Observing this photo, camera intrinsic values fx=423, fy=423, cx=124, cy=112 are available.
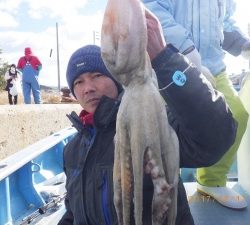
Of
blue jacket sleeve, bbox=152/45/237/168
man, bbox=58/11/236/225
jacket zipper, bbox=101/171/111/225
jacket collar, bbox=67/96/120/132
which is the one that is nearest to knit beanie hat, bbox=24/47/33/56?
man, bbox=58/11/236/225

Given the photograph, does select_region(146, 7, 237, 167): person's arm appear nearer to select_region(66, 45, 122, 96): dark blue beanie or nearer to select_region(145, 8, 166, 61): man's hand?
select_region(145, 8, 166, 61): man's hand

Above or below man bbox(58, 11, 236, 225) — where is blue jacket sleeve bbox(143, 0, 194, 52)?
above

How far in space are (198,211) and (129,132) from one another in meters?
1.94

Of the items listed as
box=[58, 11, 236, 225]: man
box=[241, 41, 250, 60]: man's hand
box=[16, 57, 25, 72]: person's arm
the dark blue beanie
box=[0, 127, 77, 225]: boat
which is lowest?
box=[0, 127, 77, 225]: boat

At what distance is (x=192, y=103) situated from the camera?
128 cm

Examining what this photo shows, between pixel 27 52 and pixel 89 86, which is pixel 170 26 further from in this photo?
pixel 27 52

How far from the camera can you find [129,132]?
1.07m

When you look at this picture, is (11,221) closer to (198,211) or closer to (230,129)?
(198,211)

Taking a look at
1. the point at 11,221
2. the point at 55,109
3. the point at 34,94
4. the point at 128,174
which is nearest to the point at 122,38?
the point at 128,174

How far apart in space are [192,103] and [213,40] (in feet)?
4.76

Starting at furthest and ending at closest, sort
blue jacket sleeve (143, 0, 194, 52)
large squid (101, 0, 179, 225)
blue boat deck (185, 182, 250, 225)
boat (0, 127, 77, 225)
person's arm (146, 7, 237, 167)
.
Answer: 1. boat (0, 127, 77, 225)
2. blue boat deck (185, 182, 250, 225)
3. blue jacket sleeve (143, 0, 194, 52)
4. person's arm (146, 7, 237, 167)
5. large squid (101, 0, 179, 225)

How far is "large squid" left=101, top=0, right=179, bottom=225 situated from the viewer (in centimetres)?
96

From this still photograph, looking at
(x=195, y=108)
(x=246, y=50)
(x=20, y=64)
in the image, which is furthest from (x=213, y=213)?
(x=20, y=64)

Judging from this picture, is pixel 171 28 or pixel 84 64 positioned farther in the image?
pixel 171 28
